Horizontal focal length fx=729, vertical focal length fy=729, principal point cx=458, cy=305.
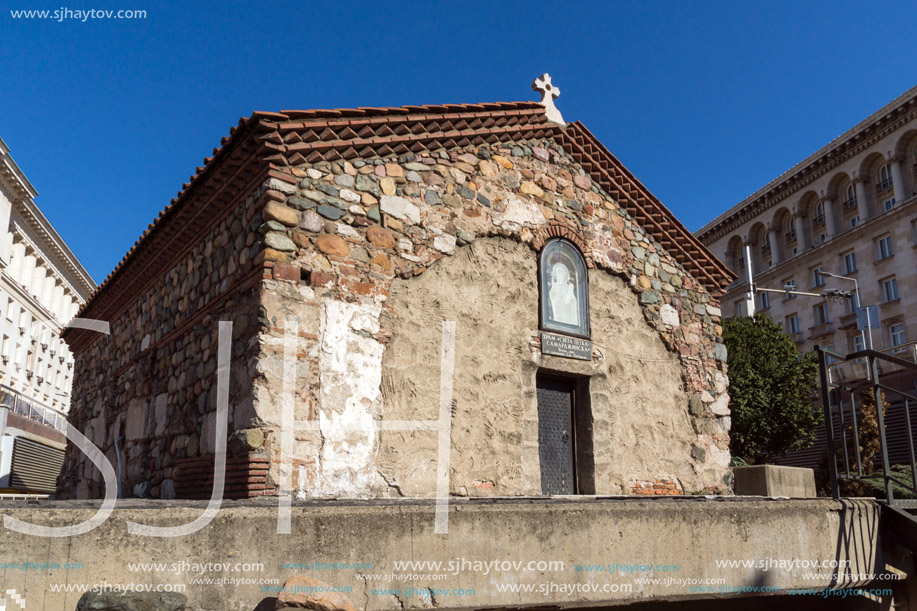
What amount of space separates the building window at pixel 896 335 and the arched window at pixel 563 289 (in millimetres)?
29761

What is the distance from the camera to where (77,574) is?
3373mm

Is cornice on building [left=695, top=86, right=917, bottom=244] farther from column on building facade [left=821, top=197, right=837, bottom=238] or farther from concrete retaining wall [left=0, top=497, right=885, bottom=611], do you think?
concrete retaining wall [left=0, top=497, right=885, bottom=611]

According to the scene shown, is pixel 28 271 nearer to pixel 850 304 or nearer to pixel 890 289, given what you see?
pixel 850 304

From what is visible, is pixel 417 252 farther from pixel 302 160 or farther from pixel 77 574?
pixel 77 574

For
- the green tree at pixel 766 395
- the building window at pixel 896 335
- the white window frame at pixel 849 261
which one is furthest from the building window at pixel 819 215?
the green tree at pixel 766 395

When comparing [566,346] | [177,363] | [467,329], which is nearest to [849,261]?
[566,346]

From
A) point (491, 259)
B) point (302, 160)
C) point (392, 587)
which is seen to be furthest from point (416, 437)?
point (392, 587)

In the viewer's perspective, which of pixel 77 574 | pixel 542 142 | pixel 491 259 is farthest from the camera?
pixel 542 142

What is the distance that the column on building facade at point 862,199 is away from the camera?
121 feet

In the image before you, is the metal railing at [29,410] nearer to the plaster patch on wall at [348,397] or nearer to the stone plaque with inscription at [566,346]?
the plaster patch on wall at [348,397]

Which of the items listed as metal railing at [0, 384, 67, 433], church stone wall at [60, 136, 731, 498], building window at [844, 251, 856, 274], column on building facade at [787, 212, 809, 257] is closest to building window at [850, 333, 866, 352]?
building window at [844, 251, 856, 274]

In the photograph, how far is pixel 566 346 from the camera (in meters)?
9.20

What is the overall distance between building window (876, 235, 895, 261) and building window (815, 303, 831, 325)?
3720mm

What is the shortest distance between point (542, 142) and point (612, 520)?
21.1 feet
